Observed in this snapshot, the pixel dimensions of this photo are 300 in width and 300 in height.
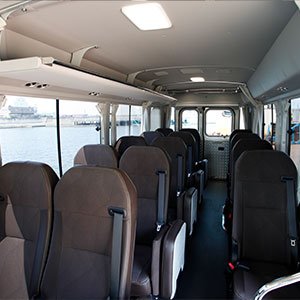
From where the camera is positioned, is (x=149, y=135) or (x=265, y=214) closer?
(x=265, y=214)

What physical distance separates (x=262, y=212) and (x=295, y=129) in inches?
90.5

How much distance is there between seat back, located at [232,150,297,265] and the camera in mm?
2506

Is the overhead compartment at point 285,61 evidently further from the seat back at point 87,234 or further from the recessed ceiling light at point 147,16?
the seat back at point 87,234

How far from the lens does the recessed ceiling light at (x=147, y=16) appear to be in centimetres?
214

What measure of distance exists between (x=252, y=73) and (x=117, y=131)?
293cm

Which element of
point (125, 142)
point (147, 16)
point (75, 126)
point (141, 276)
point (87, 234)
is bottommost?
point (141, 276)

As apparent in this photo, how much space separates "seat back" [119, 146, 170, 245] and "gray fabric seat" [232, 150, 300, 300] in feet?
2.53

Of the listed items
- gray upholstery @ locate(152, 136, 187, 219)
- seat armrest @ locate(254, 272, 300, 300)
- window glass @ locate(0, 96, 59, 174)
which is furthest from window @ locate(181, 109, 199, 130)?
seat armrest @ locate(254, 272, 300, 300)

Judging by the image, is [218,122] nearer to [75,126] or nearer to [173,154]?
[173,154]

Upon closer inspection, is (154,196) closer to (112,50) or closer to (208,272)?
(208,272)

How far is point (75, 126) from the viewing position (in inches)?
173

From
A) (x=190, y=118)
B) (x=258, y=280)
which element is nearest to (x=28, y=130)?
(x=258, y=280)

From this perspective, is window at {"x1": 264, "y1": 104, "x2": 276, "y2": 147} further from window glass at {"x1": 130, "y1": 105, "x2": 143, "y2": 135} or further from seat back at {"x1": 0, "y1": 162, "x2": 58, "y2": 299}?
seat back at {"x1": 0, "y1": 162, "x2": 58, "y2": 299}

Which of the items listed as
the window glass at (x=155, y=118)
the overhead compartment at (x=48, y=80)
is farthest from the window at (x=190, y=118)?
the overhead compartment at (x=48, y=80)
